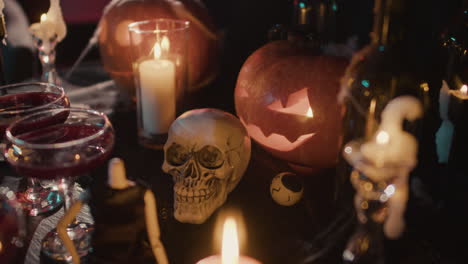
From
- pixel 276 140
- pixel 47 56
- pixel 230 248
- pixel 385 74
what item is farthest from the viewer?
pixel 47 56

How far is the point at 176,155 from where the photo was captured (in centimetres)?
100

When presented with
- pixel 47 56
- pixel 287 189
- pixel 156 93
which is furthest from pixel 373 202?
pixel 47 56

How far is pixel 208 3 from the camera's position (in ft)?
7.06

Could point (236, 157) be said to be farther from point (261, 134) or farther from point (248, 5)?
point (248, 5)

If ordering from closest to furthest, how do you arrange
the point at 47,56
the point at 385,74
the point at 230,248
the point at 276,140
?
the point at 230,248 → the point at 385,74 → the point at 276,140 → the point at 47,56

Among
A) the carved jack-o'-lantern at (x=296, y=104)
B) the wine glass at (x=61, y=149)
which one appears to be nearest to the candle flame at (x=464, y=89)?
the carved jack-o'-lantern at (x=296, y=104)

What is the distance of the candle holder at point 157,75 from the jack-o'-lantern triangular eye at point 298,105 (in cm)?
40

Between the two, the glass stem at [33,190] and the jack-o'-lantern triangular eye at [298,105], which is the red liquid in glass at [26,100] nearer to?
the glass stem at [33,190]

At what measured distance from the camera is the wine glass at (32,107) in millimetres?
985

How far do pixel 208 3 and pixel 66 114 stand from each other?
1.36 m

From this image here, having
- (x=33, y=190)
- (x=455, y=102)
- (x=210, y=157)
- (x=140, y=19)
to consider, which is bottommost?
(x=33, y=190)

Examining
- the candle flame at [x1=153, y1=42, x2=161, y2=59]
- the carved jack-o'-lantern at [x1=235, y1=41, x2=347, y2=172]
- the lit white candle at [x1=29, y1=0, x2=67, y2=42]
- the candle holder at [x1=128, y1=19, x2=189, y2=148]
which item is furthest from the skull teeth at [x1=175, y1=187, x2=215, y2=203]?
the lit white candle at [x1=29, y1=0, x2=67, y2=42]

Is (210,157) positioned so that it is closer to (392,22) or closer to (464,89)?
(392,22)

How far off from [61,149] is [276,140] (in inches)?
20.7
